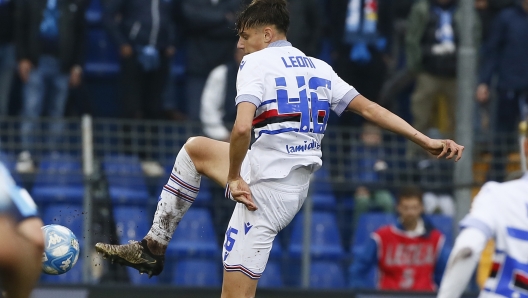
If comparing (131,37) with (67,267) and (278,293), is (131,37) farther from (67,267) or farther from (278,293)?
(67,267)

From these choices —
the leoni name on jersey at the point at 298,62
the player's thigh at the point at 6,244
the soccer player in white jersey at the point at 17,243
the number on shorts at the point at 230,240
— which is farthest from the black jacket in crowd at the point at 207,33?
the player's thigh at the point at 6,244

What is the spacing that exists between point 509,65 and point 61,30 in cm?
482

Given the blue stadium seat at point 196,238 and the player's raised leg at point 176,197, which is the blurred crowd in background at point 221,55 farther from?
the player's raised leg at point 176,197

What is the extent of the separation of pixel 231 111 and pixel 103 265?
2.05 meters

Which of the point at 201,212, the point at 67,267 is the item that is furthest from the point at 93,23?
the point at 67,267

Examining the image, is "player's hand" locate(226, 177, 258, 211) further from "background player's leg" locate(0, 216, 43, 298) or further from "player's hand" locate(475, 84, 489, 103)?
"player's hand" locate(475, 84, 489, 103)

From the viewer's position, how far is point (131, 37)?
1085cm

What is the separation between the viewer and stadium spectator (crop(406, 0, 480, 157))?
11.1m

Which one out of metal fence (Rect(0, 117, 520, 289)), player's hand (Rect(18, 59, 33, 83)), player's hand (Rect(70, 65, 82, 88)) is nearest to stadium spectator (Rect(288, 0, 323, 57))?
metal fence (Rect(0, 117, 520, 289))

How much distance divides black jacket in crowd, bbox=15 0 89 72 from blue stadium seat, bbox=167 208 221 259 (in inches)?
94.6

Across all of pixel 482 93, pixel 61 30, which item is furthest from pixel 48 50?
pixel 482 93

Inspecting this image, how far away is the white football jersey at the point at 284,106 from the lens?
6.06m

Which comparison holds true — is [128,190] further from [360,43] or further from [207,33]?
[360,43]

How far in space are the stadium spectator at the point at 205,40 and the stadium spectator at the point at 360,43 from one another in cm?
118
